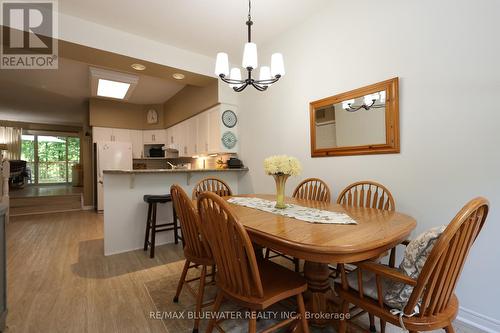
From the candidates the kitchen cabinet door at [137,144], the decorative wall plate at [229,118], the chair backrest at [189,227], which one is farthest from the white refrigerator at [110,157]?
the chair backrest at [189,227]

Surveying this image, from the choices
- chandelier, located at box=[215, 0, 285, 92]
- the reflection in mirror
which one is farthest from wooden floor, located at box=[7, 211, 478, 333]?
chandelier, located at box=[215, 0, 285, 92]

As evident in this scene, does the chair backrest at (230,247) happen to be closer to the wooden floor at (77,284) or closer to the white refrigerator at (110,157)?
the wooden floor at (77,284)

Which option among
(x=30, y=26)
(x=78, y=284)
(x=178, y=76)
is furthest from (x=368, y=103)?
(x=30, y=26)

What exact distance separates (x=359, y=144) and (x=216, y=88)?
2.51m

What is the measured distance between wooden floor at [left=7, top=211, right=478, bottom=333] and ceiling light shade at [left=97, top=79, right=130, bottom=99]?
2629mm

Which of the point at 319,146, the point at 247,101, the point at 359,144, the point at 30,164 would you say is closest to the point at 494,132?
the point at 359,144

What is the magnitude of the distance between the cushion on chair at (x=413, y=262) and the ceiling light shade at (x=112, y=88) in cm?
464

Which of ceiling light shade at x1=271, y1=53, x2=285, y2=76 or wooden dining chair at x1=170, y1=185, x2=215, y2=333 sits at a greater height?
ceiling light shade at x1=271, y1=53, x2=285, y2=76

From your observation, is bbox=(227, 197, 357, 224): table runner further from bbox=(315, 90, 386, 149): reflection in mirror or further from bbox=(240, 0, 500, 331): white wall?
bbox=(315, 90, 386, 149): reflection in mirror

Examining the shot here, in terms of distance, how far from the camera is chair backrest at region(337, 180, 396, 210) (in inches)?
74.2

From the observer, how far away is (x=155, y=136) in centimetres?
626

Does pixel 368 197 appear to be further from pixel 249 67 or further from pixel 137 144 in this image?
pixel 137 144

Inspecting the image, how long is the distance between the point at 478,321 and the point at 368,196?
1.06 meters

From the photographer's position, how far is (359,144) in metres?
2.29
